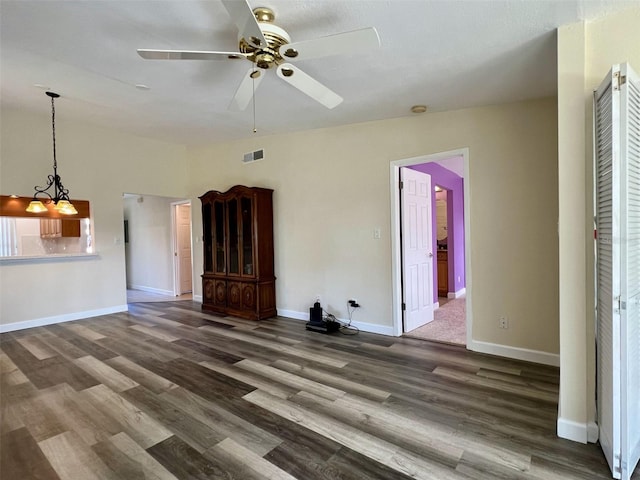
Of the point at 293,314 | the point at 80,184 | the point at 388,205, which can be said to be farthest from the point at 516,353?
the point at 80,184

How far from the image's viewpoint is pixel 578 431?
6.29ft

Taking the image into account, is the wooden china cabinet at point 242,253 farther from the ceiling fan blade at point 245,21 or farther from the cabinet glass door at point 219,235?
the ceiling fan blade at point 245,21

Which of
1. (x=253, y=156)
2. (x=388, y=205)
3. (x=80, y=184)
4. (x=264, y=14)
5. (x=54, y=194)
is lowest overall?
(x=388, y=205)

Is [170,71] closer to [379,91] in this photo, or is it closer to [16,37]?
[16,37]

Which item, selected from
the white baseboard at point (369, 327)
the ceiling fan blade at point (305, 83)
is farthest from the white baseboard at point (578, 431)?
the ceiling fan blade at point (305, 83)

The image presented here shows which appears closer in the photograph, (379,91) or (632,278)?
(632,278)

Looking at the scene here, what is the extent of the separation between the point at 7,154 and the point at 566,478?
621cm

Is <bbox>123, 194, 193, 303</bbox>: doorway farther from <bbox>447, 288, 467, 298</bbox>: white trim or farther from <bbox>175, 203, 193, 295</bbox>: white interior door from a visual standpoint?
<bbox>447, 288, 467, 298</bbox>: white trim

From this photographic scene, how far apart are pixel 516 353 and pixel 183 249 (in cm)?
623

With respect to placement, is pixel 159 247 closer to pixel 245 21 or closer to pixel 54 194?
pixel 54 194

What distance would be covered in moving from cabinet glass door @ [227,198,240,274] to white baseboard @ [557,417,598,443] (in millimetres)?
4044

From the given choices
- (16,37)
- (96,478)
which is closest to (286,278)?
(96,478)

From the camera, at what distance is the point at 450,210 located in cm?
621

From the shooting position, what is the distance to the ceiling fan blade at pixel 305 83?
2140 mm
